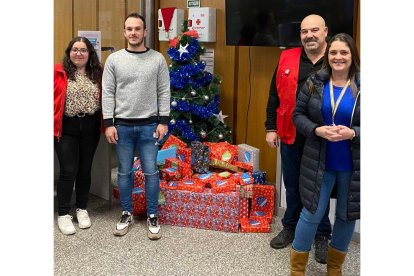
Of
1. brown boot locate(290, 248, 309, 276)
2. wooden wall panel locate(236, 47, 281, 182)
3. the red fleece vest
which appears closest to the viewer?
brown boot locate(290, 248, 309, 276)

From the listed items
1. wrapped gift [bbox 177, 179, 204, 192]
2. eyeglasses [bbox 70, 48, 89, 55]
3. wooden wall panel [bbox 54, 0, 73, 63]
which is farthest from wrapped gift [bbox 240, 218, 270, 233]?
wooden wall panel [bbox 54, 0, 73, 63]

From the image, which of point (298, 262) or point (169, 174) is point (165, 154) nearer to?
point (169, 174)

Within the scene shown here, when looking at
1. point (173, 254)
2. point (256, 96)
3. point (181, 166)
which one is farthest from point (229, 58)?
point (173, 254)

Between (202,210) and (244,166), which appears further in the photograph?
(244,166)

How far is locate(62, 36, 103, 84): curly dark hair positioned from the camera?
312 cm

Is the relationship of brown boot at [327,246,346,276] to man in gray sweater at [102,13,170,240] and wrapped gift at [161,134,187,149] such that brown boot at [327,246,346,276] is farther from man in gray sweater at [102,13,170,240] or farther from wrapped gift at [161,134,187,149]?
wrapped gift at [161,134,187,149]

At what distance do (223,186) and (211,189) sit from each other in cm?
9

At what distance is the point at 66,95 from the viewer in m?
3.04

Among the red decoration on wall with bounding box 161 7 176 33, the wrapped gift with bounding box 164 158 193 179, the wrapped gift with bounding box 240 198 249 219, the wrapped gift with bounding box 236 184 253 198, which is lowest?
the wrapped gift with bounding box 240 198 249 219

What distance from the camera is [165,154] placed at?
366cm

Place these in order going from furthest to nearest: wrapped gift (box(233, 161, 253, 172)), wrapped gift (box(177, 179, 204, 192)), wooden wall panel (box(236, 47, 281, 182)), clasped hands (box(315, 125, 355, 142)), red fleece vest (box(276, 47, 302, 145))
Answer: wooden wall panel (box(236, 47, 281, 182))
wrapped gift (box(233, 161, 253, 172))
wrapped gift (box(177, 179, 204, 192))
red fleece vest (box(276, 47, 302, 145))
clasped hands (box(315, 125, 355, 142))

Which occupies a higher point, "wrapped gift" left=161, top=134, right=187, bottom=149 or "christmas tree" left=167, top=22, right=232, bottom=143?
"christmas tree" left=167, top=22, right=232, bottom=143

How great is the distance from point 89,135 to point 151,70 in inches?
26.0
